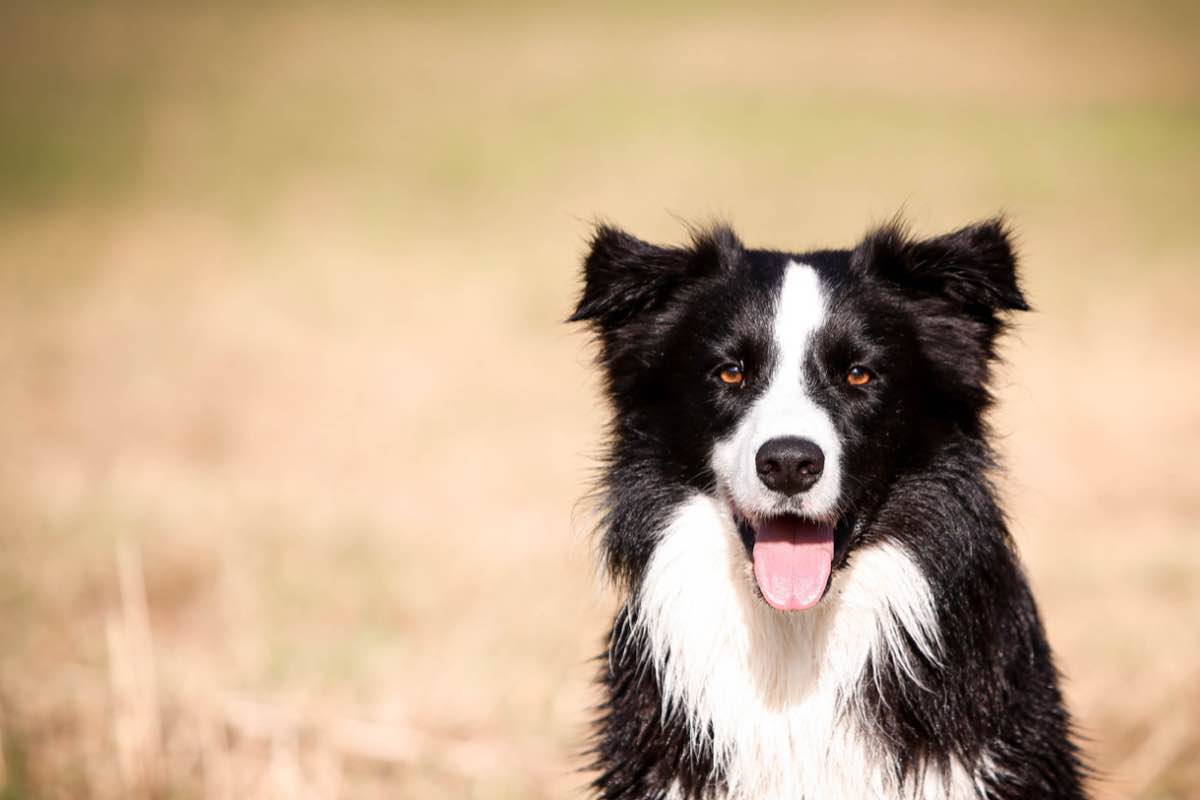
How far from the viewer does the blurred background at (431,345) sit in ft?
19.1

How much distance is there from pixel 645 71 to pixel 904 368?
108 feet

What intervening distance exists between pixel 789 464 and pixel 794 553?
371 millimetres

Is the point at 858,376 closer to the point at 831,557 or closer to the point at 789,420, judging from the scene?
the point at 789,420

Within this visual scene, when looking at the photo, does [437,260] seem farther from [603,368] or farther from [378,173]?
[603,368]

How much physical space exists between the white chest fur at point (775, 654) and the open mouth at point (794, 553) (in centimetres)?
10

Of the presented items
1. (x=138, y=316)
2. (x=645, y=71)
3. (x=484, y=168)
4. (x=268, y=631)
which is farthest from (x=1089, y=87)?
(x=268, y=631)

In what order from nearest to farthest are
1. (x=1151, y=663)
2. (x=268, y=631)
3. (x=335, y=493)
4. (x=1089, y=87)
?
1. (x=1151, y=663)
2. (x=268, y=631)
3. (x=335, y=493)
4. (x=1089, y=87)

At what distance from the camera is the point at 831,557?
377cm

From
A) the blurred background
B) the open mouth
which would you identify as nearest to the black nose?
the open mouth

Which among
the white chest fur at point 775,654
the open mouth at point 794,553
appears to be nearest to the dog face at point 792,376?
the open mouth at point 794,553

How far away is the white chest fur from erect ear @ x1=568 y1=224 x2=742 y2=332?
749 millimetres

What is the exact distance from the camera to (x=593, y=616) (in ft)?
25.2

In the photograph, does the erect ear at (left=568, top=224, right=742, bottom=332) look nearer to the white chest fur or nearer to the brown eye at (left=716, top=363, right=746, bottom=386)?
the brown eye at (left=716, top=363, right=746, bottom=386)

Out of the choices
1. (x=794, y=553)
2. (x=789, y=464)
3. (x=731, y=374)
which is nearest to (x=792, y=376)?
(x=731, y=374)
